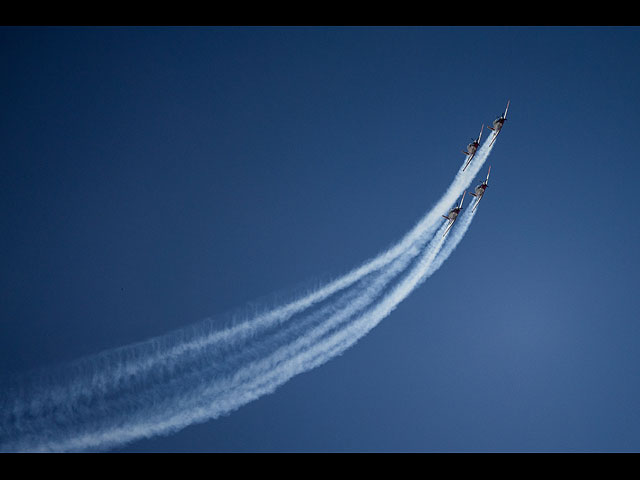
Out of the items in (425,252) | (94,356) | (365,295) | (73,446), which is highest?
(425,252)

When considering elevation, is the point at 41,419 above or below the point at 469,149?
below

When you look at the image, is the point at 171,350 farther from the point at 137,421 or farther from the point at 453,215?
the point at 453,215

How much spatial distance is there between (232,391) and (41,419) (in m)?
9.33

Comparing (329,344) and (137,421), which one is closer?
(137,421)

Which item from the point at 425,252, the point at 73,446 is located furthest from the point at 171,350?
the point at 425,252

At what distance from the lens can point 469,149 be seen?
3369cm

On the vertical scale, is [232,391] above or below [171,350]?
below

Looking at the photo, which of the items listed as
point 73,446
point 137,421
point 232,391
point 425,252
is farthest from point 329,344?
point 73,446
